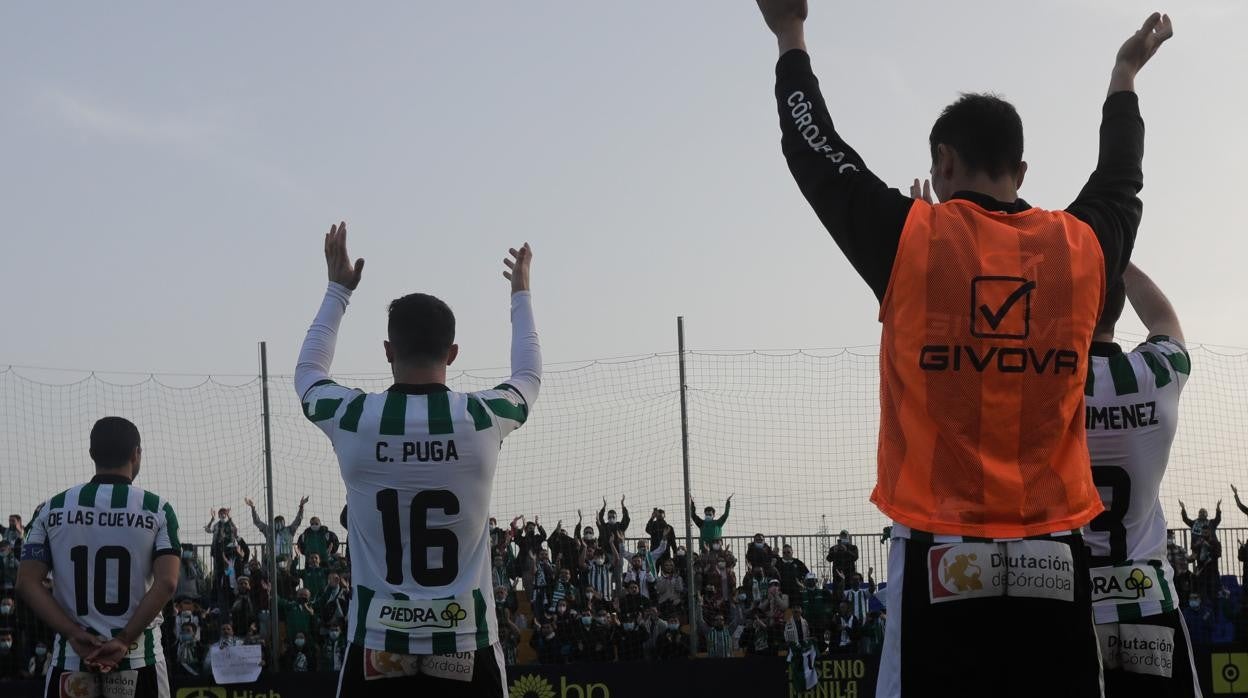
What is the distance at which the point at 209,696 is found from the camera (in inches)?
519

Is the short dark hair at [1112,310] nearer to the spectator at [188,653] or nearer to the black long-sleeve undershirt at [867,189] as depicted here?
the black long-sleeve undershirt at [867,189]

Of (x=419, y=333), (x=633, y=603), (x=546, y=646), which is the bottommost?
(x=546, y=646)

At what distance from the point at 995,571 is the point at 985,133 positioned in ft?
2.84

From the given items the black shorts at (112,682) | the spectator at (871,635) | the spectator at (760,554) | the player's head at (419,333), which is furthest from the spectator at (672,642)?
the player's head at (419,333)

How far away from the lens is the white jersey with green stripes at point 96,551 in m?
5.62

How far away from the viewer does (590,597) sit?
14.7m

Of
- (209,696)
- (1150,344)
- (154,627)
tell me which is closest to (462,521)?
(1150,344)

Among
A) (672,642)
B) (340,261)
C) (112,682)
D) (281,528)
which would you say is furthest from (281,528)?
(340,261)

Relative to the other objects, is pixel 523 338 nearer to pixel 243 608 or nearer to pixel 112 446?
pixel 112 446

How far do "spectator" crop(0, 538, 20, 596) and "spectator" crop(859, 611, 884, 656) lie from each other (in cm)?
894

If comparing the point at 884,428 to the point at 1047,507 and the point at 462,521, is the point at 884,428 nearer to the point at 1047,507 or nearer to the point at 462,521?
the point at 1047,507

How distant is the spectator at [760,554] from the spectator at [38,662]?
24.1 ft

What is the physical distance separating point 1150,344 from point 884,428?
81.8 inches

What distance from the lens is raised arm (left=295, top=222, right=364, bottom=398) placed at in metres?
4.08
